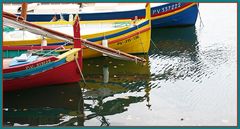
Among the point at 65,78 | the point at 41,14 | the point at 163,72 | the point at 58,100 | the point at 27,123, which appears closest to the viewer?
the point at 27,123

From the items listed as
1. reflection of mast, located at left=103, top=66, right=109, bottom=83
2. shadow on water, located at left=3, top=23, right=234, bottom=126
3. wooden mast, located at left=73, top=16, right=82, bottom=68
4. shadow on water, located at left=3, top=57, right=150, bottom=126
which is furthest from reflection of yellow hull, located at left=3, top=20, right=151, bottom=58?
wooden mast, located at left=73, top=16, right=82, bottom=68

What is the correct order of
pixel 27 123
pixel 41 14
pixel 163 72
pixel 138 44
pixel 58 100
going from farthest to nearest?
pixel 41 14, pixel 138 44, pixel 163 72, pixel 58 100, pixel 27 123

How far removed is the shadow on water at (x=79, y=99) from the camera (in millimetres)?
14219

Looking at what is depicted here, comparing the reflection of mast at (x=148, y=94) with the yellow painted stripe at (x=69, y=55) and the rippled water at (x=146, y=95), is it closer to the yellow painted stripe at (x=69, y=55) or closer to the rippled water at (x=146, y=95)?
the rippled water at (x=146, y=95)

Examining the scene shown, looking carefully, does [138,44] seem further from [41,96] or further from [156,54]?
[41,96]

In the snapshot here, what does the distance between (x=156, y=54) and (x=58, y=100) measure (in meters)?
7.76

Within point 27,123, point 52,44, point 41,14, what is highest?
point 41,14

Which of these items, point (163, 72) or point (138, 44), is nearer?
point (163, 72)

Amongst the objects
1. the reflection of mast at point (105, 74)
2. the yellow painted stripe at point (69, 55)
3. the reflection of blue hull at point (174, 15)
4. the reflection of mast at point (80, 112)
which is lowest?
the reflection of mast at point (80, 112)

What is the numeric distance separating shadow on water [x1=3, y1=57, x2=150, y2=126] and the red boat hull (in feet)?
0.76

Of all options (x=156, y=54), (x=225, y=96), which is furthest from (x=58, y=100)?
(x=156, y=54)

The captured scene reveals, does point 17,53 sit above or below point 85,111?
above

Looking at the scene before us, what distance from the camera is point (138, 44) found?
2164 cm

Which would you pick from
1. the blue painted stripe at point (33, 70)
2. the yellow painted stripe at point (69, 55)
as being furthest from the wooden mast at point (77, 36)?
the blue painted stripe at point (33, 70)
